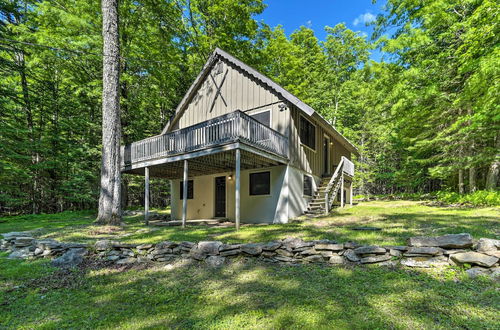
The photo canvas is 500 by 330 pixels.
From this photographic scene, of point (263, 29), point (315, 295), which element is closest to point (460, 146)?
point (315, 295)

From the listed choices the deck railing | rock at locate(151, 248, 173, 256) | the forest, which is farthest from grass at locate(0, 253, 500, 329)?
the forest

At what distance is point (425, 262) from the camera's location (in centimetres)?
411

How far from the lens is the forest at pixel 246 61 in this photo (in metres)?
10.5

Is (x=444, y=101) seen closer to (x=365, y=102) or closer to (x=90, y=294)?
(x=365, y=102)

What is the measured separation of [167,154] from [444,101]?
13207mm

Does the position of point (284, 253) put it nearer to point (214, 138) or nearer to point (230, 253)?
point (230, 253)

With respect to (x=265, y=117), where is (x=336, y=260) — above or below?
below

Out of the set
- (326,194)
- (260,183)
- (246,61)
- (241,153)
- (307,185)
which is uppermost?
(246,61)

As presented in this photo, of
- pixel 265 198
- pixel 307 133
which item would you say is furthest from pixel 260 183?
pixel 307 133

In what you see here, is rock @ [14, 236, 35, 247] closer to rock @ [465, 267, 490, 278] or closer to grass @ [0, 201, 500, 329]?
grass @ [0, 201, 500, 329]

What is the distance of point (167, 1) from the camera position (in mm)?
16109

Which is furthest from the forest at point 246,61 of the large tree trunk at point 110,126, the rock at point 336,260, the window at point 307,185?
the rock at point 336,260

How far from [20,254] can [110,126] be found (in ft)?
15.9

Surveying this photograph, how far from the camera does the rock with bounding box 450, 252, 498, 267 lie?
3.71 m
